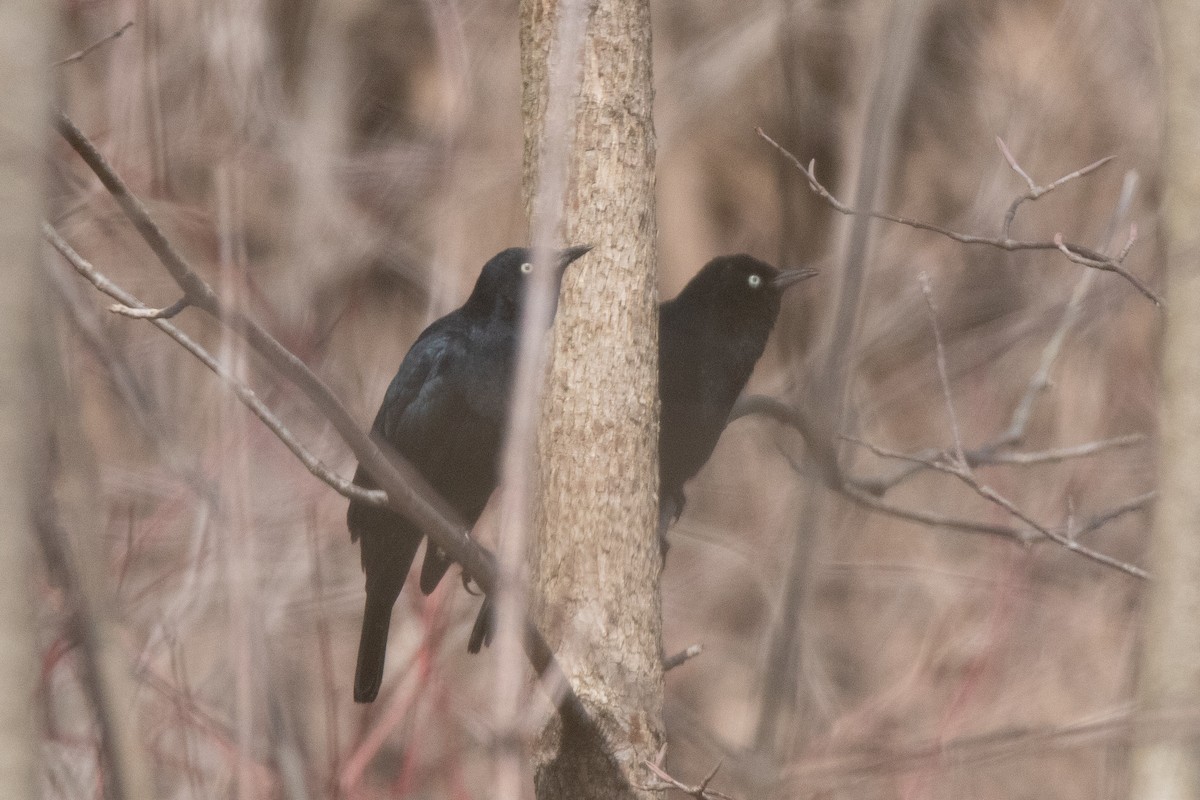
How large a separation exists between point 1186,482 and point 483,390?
7.07 feet

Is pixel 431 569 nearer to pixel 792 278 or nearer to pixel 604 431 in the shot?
pixel 604 431

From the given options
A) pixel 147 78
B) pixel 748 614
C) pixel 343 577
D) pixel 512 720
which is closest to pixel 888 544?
pixel 748 614

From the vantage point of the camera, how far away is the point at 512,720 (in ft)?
4.24

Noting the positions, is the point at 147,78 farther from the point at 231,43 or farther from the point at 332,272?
the point at 332,272

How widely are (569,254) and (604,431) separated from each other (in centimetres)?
38

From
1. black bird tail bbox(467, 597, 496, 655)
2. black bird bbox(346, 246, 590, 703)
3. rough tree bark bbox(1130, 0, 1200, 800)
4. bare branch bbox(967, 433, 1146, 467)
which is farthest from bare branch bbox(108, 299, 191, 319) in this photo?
bare branch bbox(967, 433, 1146, 467)

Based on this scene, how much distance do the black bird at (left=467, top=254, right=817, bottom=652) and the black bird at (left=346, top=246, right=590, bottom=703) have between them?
1.90ft

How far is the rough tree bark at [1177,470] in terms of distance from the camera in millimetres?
1565

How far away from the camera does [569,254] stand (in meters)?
3.01

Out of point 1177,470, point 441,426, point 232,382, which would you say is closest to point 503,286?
point 441,426

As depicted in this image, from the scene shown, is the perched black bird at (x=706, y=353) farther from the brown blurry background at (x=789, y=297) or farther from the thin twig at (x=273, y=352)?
the thin twig at (x=273, y=352)

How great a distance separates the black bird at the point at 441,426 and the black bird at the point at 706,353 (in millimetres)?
580

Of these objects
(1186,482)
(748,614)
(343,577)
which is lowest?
(748,614)

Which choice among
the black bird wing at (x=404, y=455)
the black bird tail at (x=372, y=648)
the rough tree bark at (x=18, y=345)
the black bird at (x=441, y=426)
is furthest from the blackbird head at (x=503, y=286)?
the rough tree bark at (x=18, y=345)
